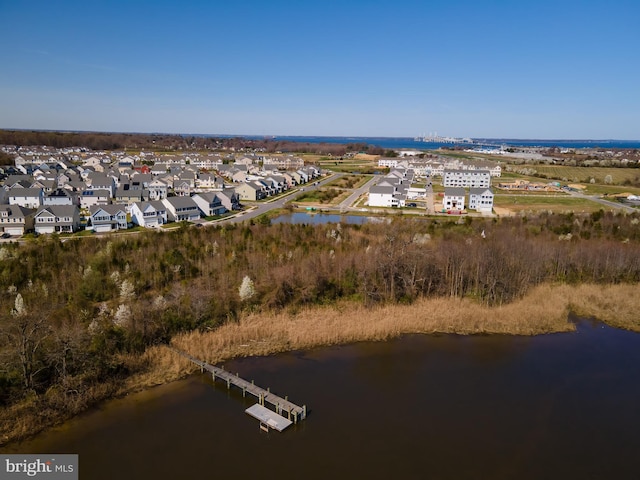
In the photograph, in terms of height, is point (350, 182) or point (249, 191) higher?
point (350, 182)

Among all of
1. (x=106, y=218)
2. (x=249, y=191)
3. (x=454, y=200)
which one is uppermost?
(x=249, y=191)

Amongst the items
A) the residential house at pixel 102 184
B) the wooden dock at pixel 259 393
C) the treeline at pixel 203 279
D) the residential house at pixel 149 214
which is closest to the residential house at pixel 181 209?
the residential house at pixel 149 214

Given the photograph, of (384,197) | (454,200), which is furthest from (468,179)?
(384,197)

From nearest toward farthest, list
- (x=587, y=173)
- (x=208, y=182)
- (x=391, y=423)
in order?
(x=391, y=423), (x=208, y=182), (x=587, y=173)

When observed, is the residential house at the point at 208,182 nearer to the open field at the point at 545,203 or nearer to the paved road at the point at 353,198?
the paved road at the point at 353,198

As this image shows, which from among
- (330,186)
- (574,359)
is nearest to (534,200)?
(330,186)

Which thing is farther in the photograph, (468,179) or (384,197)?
(468,179)

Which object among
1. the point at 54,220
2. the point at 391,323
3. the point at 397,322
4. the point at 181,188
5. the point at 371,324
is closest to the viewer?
the point at 371,324

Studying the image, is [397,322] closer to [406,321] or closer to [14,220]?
[406,321]
